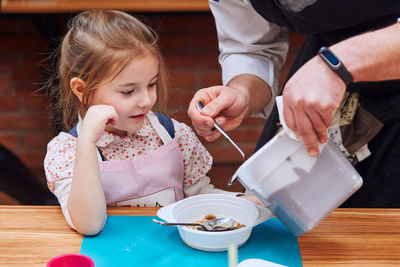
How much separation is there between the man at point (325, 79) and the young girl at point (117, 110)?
0.46ft

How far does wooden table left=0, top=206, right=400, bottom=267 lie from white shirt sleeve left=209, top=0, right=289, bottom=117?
1.78 feet

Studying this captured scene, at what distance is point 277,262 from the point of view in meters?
0.95

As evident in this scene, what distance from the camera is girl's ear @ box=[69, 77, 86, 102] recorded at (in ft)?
4.09

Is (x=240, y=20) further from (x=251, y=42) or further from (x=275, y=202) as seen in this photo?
(x=275, y=202)

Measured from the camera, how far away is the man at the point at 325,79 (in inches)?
35.3

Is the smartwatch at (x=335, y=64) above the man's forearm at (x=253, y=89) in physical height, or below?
above

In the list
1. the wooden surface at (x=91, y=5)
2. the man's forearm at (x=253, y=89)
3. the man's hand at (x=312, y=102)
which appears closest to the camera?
A: the man's hand at (x=312, y=102)

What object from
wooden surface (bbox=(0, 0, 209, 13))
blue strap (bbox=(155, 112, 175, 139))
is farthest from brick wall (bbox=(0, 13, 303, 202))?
blue strap (bbox=(155, 112, 175, 139))

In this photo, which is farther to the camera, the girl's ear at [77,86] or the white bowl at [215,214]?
the girl's ear at [77,86]

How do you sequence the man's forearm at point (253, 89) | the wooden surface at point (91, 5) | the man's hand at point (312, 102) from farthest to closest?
the wooden surface at point (91, 5) → the man's forearm at point (253, 89) → the man's hand at point (312, 102)

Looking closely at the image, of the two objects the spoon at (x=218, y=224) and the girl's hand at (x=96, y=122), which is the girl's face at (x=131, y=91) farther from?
the spoon at (x=218, y=224)

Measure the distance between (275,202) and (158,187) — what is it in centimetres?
47

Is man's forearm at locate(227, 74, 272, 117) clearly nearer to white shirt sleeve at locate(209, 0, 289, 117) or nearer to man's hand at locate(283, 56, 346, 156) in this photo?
white shirt sleeve at locate(209, 0, 289, 117)

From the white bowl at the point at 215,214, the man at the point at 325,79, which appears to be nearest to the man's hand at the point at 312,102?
the man at the point at 325,79
